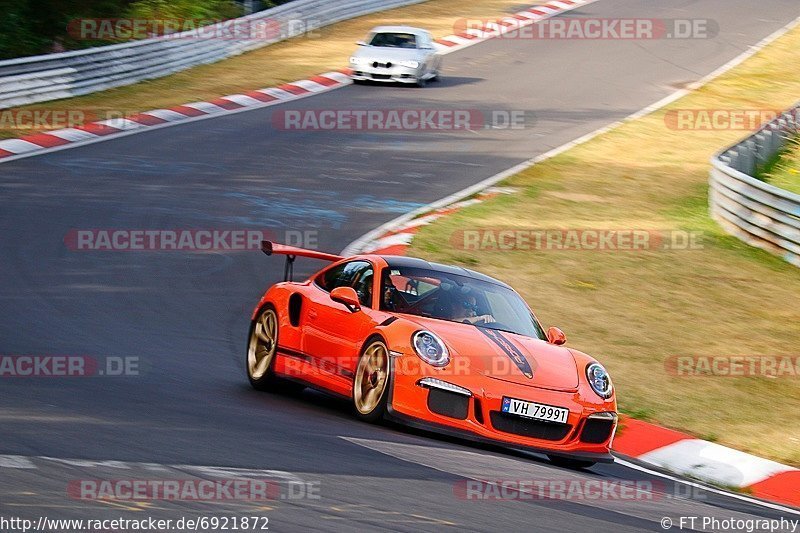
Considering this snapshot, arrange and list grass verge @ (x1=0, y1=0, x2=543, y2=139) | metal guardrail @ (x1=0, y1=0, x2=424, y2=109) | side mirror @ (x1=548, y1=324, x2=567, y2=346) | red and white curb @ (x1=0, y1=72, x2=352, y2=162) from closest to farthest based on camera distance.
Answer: side mirror @ (x1=548, y1=324, x2=567, y2=346)
red and white curb @ (x1=0, y1=72, x2=352, y2=162)
metal guardrail @ (x1=0, y1=0, x2=424, y2=109)
grass verge @ (x1=0, y1=0, x2=543, y2=139)

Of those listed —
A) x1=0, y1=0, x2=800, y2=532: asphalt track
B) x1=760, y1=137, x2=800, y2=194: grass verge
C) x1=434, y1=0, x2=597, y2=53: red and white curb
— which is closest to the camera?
x1=0, y1=0, x2=800, y2=532: asphalt track

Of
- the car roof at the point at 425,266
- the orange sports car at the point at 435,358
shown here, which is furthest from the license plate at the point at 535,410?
the car roof at the point at 425,266

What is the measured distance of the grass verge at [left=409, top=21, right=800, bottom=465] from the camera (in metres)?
11.0

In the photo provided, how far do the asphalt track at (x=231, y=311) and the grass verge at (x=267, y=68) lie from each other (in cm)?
165

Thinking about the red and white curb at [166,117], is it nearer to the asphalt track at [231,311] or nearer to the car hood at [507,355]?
the asphalt track at [231,311]

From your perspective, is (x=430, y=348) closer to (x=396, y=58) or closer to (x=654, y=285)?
(x=654, y=285)

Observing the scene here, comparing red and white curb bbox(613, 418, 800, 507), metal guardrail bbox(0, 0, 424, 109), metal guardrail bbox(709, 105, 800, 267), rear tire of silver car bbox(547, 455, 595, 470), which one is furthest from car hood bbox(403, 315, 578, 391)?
metal guardrail bbox(0, 0, 424, 109)

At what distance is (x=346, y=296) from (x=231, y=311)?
3780mm

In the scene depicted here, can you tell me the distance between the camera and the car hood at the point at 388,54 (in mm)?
27625

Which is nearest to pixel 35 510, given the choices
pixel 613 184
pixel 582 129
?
pixel 613 184

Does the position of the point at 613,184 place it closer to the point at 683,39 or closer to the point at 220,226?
the point at 220,226

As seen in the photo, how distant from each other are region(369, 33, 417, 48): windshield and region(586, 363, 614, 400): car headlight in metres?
20.0

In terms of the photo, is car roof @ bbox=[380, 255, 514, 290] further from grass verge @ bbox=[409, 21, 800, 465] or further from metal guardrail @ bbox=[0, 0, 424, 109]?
metal guardrail @ bbox=[0, 0, 424, 109]

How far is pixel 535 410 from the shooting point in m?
8.23
